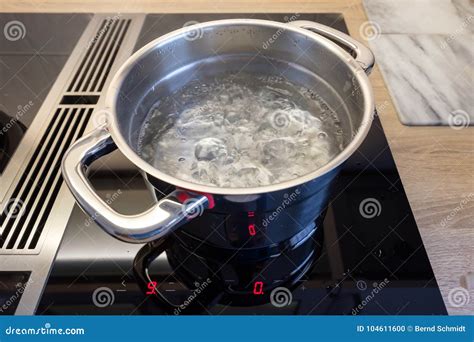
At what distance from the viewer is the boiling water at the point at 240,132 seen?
599 millimetres

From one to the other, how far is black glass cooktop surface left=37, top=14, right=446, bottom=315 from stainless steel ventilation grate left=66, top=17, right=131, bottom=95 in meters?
0.32

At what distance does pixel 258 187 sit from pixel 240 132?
0.23 meters

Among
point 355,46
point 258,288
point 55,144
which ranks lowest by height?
point 258,288

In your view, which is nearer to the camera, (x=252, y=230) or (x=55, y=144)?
(x=252, y=230)

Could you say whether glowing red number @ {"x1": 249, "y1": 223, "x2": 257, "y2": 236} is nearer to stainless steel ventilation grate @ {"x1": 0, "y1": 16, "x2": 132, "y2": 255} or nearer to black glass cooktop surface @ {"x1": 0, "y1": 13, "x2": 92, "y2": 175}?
stainless steel ventilation grate @ {"x1": 0, "y1": 16, "x2": 132, "y2": 255}

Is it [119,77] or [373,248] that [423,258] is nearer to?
[373,248]

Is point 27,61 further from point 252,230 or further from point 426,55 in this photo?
point 426,55

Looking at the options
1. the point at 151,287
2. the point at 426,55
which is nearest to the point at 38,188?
the point at 151,287

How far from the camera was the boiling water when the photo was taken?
23.6 inches

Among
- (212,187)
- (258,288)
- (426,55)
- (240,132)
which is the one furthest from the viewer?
(426,55)

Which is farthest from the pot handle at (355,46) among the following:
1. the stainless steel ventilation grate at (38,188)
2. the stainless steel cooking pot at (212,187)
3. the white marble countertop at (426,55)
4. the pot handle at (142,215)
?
the stainless steel ventilation grate at (38,188)

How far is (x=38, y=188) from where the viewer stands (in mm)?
667

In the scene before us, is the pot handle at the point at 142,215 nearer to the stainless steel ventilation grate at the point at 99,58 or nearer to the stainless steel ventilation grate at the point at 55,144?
the stainless steel ventilation grate at the point at 55,144

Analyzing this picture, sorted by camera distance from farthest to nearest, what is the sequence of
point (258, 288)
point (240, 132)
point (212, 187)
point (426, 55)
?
point (426, 55)
point (240, 132)
point (258, 288)
point (212, 187)
